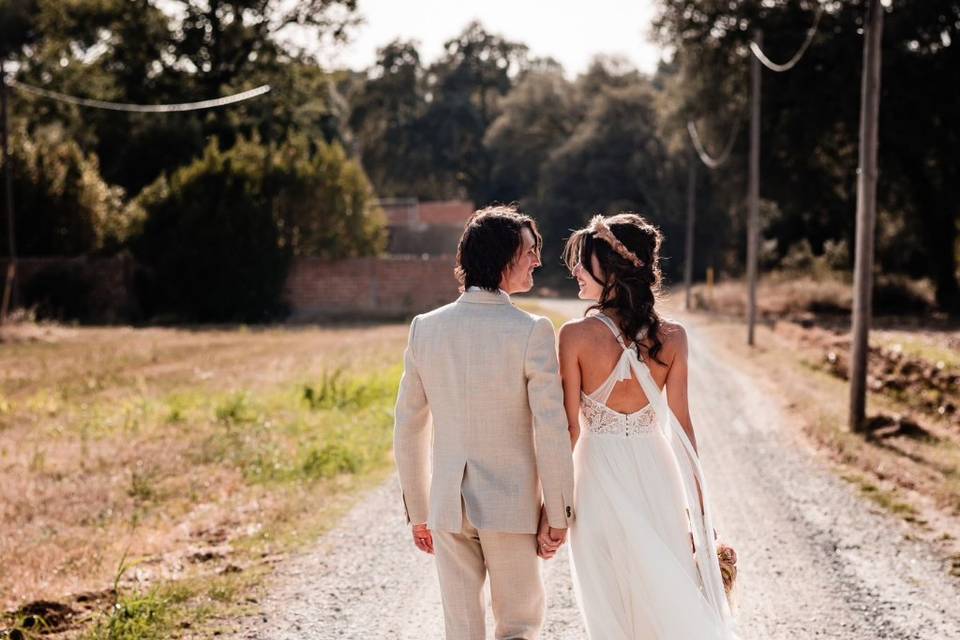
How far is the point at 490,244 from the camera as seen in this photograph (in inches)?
143

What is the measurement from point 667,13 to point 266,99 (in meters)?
18.5

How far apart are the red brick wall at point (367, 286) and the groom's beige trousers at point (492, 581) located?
29.8m

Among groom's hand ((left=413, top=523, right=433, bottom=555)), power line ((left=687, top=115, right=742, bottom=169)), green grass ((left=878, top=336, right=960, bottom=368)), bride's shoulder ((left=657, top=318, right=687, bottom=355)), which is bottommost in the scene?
green grass ((left=878, top=336, right=960, bottom=368))

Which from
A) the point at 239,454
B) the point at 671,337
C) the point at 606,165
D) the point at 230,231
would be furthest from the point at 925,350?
the point at 606,165

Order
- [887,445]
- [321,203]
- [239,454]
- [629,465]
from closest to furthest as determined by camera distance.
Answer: [629,465] → [239,454] → [887,445] → [321,203]

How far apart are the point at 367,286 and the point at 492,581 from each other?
31005 mm

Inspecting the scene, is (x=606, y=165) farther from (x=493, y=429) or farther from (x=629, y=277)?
(x=493, y=429)

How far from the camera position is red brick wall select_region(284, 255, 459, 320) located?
3375 centimetres

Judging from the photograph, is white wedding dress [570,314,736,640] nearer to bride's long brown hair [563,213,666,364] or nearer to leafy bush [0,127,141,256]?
bride's long brown hair [563,213,666,364]

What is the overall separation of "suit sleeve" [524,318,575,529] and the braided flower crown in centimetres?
40

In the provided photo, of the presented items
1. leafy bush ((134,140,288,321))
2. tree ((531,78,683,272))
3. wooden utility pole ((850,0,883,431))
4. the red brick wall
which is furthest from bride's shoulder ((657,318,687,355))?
tree ((531,78,683,272))

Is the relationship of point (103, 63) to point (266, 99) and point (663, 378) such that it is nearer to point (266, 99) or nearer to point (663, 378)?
point (266, 99)

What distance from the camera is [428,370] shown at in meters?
3.73

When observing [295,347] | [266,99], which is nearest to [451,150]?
[266,99]
